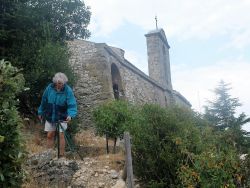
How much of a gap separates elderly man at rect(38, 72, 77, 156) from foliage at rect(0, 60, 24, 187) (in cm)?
376

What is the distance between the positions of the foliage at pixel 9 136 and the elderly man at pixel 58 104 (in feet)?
12.3

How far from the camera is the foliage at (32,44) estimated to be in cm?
1284

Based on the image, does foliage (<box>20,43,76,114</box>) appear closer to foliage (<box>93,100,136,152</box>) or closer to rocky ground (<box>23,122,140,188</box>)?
foliage (<box>93,100,136,152</box>)

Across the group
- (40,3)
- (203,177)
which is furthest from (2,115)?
(40,3)

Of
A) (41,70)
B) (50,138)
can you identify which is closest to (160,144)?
(50,138)

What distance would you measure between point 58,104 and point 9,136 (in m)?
4.27

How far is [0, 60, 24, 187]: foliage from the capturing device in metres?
4.88

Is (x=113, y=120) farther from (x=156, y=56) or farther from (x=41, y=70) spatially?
(x=156, y=56)

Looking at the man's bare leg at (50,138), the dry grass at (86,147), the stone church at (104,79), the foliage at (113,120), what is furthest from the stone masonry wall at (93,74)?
the man's bare leg at (50,138)

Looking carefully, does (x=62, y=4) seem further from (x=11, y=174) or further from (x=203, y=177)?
(x=11, y=174)

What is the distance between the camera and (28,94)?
42.1 ft

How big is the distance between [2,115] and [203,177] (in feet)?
11.8

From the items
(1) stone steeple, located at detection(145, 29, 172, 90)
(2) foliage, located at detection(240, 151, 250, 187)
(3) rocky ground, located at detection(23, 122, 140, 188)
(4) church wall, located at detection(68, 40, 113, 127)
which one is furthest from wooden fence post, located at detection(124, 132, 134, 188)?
(1) stone steeple, located at detection(145, 29, 172, 90)

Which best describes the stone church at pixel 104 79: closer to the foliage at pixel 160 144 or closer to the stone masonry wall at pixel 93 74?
the stone masonry wall at pixel 93 74
